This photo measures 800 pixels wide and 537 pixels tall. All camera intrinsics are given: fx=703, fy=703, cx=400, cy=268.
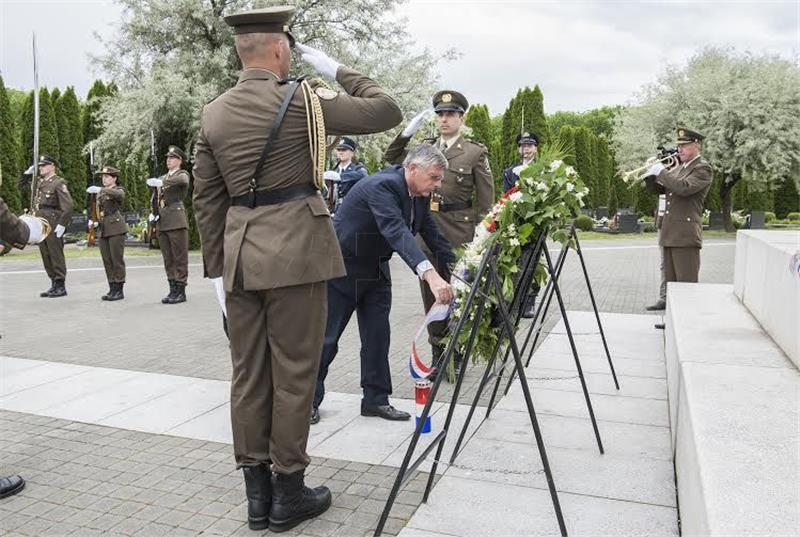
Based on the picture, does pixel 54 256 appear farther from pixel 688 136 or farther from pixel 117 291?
pixel 688 136

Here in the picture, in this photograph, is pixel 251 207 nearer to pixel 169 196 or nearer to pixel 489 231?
pixel 489 231

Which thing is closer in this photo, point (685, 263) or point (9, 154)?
point (685, 263)

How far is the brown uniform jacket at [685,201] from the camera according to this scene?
7.79m

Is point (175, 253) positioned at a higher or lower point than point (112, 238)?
lower

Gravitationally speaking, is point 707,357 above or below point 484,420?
A: above

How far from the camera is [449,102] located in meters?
6.03

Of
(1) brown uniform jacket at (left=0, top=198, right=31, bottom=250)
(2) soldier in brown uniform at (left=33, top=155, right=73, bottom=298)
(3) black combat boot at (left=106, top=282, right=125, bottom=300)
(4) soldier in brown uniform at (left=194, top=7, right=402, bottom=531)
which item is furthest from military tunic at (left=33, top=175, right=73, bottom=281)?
(4) soldier in brown uniform at (left=194, top=7, right=402, bottom=531)

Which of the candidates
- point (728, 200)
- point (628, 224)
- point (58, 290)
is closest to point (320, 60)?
point (58, 290)

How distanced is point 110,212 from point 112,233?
33 cm

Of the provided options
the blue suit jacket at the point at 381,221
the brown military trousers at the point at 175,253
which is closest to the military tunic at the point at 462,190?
the blue suit jacket at the point at 381,221

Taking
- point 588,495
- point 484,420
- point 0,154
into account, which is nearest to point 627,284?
point 484,420

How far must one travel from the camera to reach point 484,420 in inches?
185

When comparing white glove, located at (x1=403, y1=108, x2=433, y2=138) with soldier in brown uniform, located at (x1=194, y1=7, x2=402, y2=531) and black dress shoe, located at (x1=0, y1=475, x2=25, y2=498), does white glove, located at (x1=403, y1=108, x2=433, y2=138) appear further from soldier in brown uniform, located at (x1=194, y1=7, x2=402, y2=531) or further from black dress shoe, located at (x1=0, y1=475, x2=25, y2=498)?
black dress shoe, located at (x1=0, y1=475, x2=25, y2=498)

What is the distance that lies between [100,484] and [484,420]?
2.37 m
